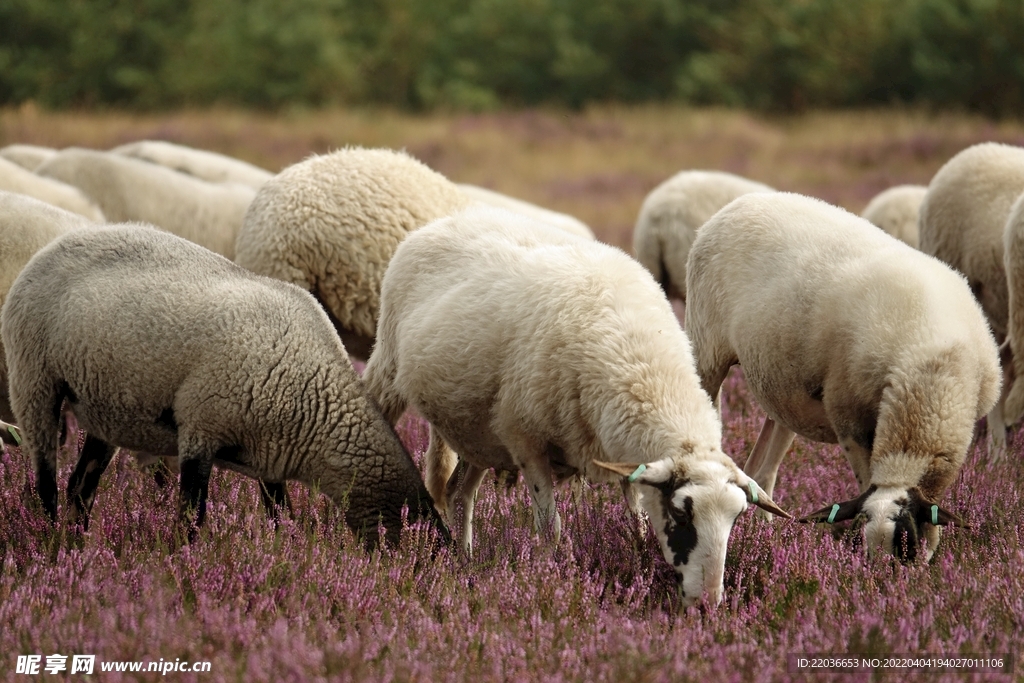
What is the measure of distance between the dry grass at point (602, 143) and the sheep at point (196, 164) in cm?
639

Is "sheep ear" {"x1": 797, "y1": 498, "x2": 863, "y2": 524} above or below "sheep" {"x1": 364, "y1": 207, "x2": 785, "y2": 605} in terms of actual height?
below

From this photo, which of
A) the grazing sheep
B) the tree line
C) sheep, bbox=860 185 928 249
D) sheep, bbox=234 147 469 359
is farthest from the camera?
the tree line

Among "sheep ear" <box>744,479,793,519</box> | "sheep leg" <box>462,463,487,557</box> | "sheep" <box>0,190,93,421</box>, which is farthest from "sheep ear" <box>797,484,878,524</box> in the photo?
"sheep" <box>0,190,93,421</box>

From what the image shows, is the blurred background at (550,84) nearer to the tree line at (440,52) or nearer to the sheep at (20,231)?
the tree line at (440,52)

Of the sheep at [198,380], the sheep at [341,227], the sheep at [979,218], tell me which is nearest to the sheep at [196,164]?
the sheep at [341,227]

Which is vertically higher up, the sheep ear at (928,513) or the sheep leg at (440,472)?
the sheep ear at (928,513)

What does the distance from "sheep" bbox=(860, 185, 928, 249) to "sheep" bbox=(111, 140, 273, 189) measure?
17.7ft

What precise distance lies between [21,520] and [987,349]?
380 centimetres

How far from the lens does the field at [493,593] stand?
3.37m

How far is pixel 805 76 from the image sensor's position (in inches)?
1278

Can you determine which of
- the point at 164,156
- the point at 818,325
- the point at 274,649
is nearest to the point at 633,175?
the point at 164,156

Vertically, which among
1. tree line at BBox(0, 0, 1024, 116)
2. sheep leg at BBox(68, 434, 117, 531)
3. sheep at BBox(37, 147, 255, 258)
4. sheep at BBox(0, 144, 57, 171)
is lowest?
tree line at BBox(0, 0, 1024, 116)

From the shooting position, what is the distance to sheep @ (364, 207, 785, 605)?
3.99 metres

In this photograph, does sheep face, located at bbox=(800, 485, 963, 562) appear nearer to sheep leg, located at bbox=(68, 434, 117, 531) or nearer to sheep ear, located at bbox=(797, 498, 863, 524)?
sheep ear, located at bbox=(797, 498, 863, 524)
